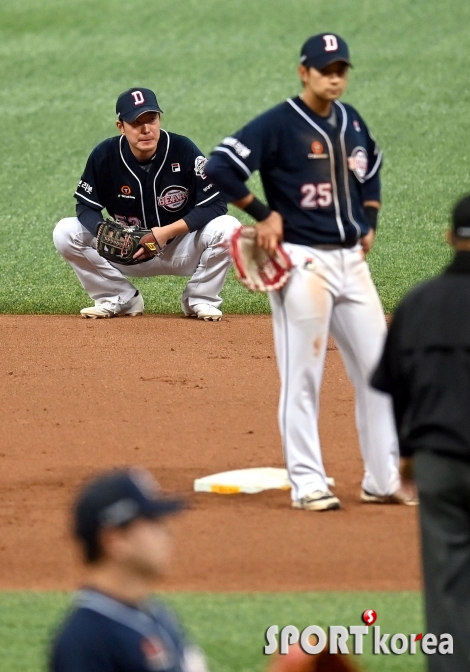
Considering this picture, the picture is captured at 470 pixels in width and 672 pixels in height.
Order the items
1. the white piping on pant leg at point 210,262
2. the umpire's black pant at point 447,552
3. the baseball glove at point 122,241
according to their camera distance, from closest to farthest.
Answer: the umpire's black pant at point 447,552 < the baseball glove at point 122,241 < the white piping on pant leg at point 210,262

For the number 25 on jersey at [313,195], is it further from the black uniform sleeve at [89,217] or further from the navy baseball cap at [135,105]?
the black uniform sleeve at [89,217]

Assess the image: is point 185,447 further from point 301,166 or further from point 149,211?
point 149,211

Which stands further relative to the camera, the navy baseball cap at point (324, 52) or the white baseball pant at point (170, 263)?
the white baseball pant at point (170, 263)

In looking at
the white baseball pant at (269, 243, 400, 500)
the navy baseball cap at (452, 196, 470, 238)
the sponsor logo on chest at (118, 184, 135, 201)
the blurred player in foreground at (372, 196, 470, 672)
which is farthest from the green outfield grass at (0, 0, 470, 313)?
the blurred player in foreground at (372, 196, 470, 672)

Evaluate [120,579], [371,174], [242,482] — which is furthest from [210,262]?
[120,579]

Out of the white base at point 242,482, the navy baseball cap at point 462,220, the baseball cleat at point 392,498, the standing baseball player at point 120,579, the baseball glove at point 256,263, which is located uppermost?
the baseball glove at point 256,263

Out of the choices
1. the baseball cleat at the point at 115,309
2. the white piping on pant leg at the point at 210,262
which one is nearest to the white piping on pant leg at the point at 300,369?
the white piping on pant leg at the point at 210,262

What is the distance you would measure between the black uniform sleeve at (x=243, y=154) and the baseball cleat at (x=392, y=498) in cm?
148

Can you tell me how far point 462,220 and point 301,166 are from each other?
175 centimetres

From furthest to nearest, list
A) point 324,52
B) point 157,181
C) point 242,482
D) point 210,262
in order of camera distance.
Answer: point 210,262, point 157,181, point 242,482, point 324,52

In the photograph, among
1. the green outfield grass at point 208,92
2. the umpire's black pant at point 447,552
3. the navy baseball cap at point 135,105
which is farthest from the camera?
the green outfield grass at point 208,92

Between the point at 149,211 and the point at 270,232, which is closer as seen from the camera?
the point at 270,232

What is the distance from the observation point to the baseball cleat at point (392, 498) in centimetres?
552

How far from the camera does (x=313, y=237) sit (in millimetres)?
5273
